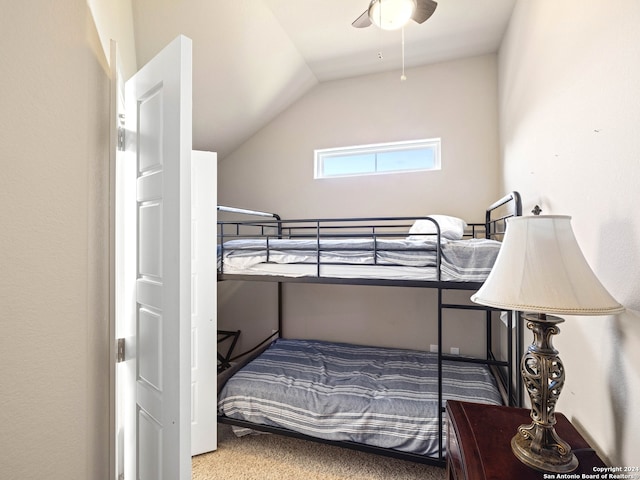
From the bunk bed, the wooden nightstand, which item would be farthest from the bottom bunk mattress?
the wooden nightstand

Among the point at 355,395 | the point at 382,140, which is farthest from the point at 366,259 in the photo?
the point at 382,140

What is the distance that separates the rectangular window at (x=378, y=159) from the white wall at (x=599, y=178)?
1342mm

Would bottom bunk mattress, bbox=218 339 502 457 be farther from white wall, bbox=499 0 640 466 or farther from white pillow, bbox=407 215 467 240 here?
A: white pillow, bbox=407 215 467 240

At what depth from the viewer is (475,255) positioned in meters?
1.67

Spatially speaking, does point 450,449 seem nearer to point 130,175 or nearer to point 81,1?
point 130,175

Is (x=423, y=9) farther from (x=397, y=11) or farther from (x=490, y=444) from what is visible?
(x=490, y=444)

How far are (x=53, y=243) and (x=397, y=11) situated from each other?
6.46 ft

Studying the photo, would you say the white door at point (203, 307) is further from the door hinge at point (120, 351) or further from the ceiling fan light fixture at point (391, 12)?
the ceiling fan light fixture at point (391, 12)

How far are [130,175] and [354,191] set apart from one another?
219cm

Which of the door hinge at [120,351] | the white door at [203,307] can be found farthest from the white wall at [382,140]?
the door hinge at [120,351]

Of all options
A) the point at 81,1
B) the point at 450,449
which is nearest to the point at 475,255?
the point at 450,449

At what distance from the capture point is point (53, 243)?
837 millimetres

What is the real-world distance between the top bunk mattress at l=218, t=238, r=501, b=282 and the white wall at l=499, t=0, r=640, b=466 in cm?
44

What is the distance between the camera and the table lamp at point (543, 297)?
764 mm
